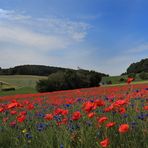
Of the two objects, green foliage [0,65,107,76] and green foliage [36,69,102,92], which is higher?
green foliage [0,65,107,76]

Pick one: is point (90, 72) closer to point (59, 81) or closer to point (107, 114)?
point (59, 81)

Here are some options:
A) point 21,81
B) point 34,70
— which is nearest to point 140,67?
point 34,70

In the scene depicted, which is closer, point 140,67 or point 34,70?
point 140,67

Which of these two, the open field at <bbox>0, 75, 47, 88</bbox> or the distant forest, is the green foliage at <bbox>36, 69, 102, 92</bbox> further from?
the distant forest

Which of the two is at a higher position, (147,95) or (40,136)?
(147,95)

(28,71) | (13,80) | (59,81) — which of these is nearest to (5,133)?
(59,81)

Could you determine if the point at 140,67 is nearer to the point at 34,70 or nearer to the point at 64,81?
the point at 34,70

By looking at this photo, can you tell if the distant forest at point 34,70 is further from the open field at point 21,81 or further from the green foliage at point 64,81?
the green foliage at point 64,81

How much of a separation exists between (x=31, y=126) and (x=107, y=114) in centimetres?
131

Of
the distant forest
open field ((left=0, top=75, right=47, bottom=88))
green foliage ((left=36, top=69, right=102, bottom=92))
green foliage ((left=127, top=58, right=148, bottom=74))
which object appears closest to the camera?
green foliage ((left=36, top=69, right=102, bottom=92))

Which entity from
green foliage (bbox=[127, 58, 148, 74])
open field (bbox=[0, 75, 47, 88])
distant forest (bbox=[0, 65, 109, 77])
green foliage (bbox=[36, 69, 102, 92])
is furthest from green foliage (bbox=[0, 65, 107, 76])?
green foliage (bbox=[36, 69, 102, 92])

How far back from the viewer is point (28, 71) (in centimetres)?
10206

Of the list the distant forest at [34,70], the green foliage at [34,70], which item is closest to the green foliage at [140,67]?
the distant forest at [34,70]

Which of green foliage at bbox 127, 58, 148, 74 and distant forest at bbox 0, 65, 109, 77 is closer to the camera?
green foliage at bbox 127, 58, 148, 74
